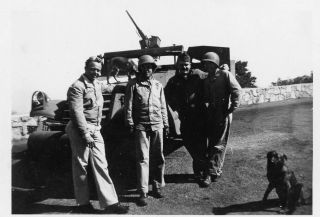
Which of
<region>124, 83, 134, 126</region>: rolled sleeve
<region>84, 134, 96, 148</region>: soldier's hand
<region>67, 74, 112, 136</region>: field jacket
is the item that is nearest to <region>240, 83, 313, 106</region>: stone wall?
<region>124, 83, 134, 126</region>: rolled sleeve

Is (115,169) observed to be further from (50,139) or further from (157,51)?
(157,51)

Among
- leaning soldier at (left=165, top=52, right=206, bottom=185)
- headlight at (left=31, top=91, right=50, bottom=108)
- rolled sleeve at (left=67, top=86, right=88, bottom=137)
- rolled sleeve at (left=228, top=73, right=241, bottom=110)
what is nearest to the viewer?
rolled sleeve at (left=67, top=86, right=88, bottom=137)

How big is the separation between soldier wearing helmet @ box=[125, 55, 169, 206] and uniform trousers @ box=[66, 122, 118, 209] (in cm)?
45

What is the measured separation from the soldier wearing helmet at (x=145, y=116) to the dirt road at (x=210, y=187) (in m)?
0.46

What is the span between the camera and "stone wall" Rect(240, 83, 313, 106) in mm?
15602

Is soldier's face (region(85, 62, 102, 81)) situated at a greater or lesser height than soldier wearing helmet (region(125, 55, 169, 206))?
greater

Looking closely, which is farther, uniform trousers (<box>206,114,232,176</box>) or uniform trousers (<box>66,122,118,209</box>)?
uniform trousers (<box>206,114,232,176</box>)

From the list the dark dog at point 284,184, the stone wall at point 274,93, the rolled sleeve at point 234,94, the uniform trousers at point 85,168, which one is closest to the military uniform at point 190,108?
the rolled sleeve at point 234,94

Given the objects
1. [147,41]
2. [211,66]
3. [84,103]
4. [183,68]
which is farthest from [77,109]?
[147,41]

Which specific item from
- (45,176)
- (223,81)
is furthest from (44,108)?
(223,81)

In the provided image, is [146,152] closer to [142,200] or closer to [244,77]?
[142,200]

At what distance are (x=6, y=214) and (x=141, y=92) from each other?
2262mm

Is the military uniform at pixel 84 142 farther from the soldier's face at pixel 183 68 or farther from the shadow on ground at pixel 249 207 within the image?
the soldier's face at pixel 183 68

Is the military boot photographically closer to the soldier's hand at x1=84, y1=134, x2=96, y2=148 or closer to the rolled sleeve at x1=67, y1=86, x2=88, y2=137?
the soldier's hand at x1=84, y1=134, x2=96, y2=148
